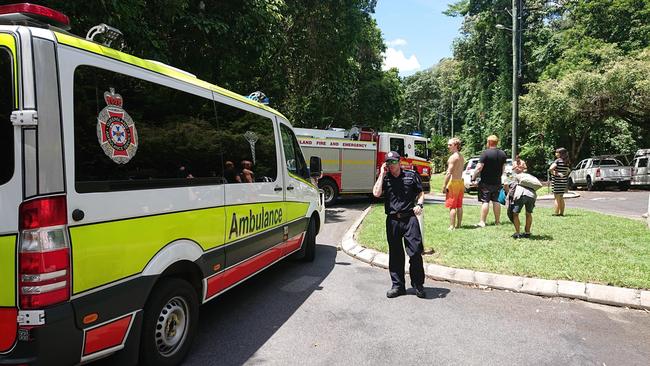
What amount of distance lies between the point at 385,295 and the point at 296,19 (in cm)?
1380

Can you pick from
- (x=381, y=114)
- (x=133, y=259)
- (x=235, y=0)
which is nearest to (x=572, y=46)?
(x=381, y=114)

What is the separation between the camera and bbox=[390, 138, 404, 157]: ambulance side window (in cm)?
1698

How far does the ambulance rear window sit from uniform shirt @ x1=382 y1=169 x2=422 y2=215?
3.74m

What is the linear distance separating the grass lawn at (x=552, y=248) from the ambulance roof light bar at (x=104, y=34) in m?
4.89

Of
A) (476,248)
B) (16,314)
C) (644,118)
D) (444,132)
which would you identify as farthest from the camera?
(444,132)

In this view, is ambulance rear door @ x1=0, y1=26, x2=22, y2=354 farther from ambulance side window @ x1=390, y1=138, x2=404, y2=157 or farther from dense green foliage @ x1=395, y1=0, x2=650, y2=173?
dense green foliage @ x1=395, y1=0, x2=650, y2=173

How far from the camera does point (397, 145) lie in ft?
56.3

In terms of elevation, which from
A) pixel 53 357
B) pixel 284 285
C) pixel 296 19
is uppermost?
pixel 296 19

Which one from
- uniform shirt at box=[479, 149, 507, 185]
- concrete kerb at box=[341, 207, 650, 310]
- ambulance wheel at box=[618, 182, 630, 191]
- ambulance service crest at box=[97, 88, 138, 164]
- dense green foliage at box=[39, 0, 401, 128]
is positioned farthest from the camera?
ambulance wheel at box=[618, 182, 630, 191]

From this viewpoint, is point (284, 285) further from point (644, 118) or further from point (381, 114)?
point (644, 118)

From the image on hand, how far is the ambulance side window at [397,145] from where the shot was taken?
17.0 meters

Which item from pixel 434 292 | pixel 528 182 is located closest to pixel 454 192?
pixel 528 182

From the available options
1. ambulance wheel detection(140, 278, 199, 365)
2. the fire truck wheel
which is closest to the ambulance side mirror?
ambulance wheel detection(140, 278, 199, 365)

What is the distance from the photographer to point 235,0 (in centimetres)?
898
